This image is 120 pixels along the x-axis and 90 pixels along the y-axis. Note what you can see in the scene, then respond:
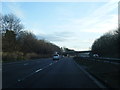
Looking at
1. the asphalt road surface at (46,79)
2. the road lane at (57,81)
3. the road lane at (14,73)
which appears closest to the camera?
the road lane at (57,81)

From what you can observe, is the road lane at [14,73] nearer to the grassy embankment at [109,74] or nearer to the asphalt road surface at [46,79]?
the asphalt road surface at [46,79]

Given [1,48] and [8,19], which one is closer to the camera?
[1,48]

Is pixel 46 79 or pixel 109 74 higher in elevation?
pixel 109 74

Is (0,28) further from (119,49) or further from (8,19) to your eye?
(119,49)

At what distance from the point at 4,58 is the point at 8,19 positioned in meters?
27.8

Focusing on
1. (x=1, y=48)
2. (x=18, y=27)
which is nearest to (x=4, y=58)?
(x=1, y=48)

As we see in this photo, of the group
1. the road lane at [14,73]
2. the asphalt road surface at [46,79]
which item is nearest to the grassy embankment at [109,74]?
the asphalt road surface at [46,79]

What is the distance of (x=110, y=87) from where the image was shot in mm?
14484

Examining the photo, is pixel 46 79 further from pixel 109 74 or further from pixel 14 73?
pixel 14 73

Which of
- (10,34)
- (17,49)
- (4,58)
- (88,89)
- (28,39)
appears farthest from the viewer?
(28,39)

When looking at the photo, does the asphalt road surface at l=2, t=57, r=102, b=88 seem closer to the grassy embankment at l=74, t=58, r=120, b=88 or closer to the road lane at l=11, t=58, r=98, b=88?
the road lane at l=11, t=58, r=98, b=88

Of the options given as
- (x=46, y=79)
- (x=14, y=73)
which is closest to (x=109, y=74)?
(x=46, y=79)

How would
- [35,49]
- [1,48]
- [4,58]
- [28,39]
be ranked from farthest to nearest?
[35,49] < [28,39] < [1,48] < [4,58]

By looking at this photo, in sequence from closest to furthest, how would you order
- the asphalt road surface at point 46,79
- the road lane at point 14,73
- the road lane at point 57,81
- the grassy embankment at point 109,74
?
the grassy embankment at point 109,74, the road lane at point 57,81, the asphalt road surface at point 46,79, the road lane at point 14,73
